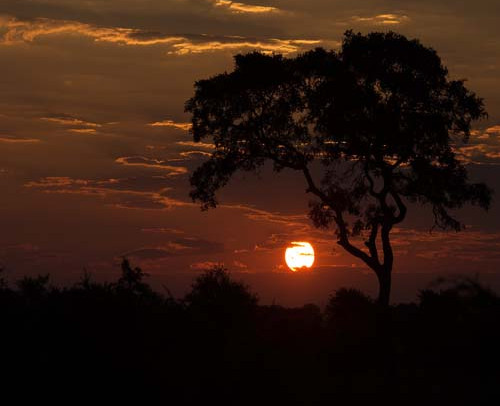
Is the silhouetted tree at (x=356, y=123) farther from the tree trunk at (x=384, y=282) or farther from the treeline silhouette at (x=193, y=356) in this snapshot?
the treeline silhouette at (x=193, y=356)

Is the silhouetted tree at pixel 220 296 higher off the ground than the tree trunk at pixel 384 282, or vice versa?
the silhouetted tree at pixel 220 296

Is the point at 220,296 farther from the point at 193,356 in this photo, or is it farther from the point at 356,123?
the point at 356,123

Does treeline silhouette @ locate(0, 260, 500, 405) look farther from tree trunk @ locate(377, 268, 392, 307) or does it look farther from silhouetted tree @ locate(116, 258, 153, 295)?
tree trunk @ locate(377, 268, 392, 307)

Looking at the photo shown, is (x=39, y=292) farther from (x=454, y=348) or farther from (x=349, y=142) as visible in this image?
(x=349, y=142)

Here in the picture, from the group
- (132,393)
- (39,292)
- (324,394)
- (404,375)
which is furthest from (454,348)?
(39,292)

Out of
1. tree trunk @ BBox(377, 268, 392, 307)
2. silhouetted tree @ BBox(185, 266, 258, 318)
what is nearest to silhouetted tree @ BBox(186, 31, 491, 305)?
tree trunk @ BBox(377, 268, 392, 307)

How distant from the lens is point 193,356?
32.8 ft

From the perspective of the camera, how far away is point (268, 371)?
33.9ft

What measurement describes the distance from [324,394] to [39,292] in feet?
12.9

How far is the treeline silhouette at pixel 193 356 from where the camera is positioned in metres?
9.15

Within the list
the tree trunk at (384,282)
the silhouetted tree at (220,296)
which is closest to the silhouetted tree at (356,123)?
the tree trunk at (384,282)

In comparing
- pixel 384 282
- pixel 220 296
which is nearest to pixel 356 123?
Result: pixel 384 282

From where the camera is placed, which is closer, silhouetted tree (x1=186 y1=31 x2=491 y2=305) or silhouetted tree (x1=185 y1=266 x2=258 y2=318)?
silhouetted tree (x1=185 y1=266 x2=258 y2=318)

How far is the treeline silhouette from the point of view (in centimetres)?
915
